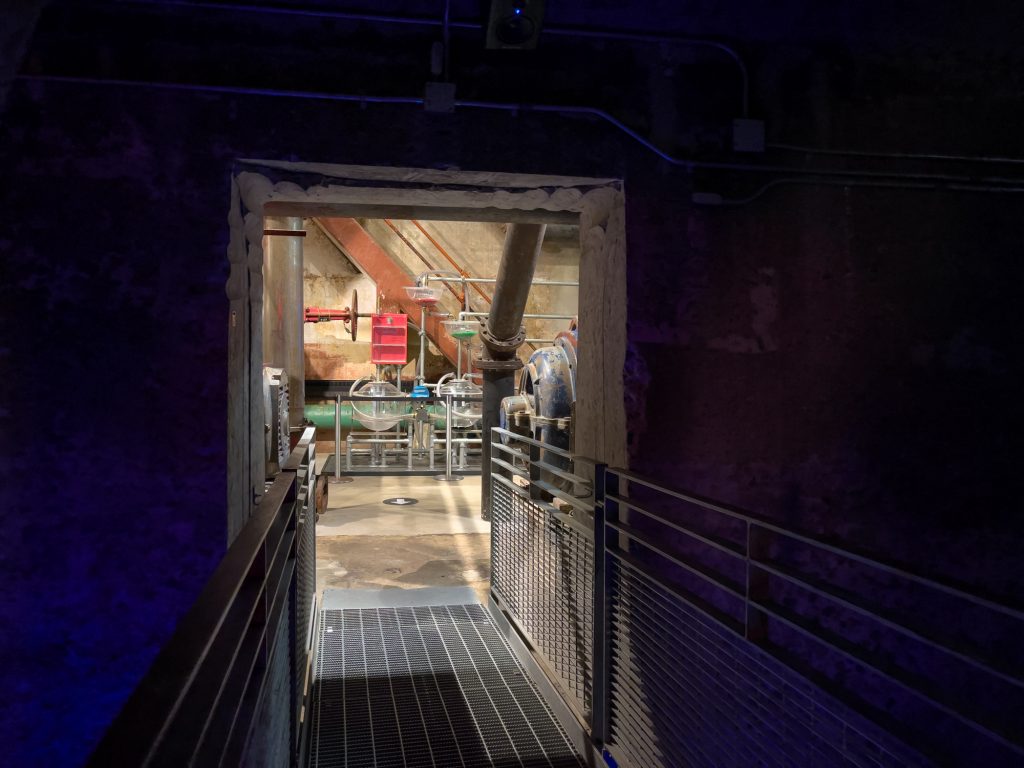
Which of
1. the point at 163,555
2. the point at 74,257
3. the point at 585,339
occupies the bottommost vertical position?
the point at 163,555

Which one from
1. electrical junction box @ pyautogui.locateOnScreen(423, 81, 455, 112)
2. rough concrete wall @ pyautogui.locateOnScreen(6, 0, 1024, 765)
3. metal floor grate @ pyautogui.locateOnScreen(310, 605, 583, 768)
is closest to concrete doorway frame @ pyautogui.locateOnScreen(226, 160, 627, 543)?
rough concrete wall @ pyautogui.locateOnScreen(6, 0, 1024, 765)

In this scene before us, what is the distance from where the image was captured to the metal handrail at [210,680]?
78 cm

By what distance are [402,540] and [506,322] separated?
2.57m

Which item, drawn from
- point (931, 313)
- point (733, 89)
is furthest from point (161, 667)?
point (931, 313)

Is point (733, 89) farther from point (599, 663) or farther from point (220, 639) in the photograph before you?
point (220, 639)

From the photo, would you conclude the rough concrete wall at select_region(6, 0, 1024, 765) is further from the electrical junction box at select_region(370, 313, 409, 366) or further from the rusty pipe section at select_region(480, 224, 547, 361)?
the electrical junction box at select_region(370, 313, 409, 366)

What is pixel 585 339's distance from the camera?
3.72 meters

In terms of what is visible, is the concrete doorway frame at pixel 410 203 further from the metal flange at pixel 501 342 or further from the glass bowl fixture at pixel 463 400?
the glass bowl fixture at pixel 463 400

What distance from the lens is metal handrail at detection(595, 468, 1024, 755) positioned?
1262 millimetres

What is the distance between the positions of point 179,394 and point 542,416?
4080mm

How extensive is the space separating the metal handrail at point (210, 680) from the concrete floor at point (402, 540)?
4.20 meters

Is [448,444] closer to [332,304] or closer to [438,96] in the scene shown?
[332,304]

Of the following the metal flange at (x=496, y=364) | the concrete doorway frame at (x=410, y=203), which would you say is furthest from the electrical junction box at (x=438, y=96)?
the metal flange at (x=496, y=364)

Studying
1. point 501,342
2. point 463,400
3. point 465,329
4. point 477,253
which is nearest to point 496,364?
point 501,342
